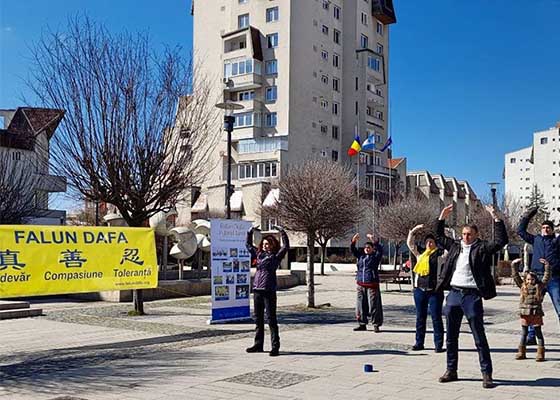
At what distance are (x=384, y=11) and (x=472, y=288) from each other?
7098 centimetres

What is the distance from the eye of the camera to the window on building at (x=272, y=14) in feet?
211

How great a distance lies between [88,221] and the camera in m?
56.2

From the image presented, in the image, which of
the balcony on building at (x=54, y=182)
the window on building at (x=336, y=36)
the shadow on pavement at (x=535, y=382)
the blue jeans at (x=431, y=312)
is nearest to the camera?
the shadow on pavement at (x=535, y=382)

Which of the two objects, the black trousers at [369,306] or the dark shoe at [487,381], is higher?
the black trousers at [369,306]

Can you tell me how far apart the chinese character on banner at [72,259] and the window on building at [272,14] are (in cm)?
5491

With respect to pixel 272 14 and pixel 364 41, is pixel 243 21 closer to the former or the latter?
pixel 272 14

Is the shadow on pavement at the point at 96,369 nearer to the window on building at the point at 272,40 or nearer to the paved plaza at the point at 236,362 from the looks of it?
the paved plaza at the point at 236,362

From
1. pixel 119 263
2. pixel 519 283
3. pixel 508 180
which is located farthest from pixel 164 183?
pixel 508 180

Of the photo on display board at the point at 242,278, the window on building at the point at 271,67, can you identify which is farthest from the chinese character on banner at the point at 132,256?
the window on building at the point at 271,67

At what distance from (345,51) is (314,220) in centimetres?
5394

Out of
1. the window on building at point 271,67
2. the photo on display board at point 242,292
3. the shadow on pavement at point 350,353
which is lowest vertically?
the shadow on pavement at point 350,353

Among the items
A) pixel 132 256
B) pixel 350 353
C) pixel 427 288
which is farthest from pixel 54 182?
pixel 427 288

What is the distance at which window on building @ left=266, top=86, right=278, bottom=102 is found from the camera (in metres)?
64.1

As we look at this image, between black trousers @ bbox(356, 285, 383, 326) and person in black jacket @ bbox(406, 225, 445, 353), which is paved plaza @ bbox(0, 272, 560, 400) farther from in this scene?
person in black jacket @ bbox(406, 225, 445, 353)
